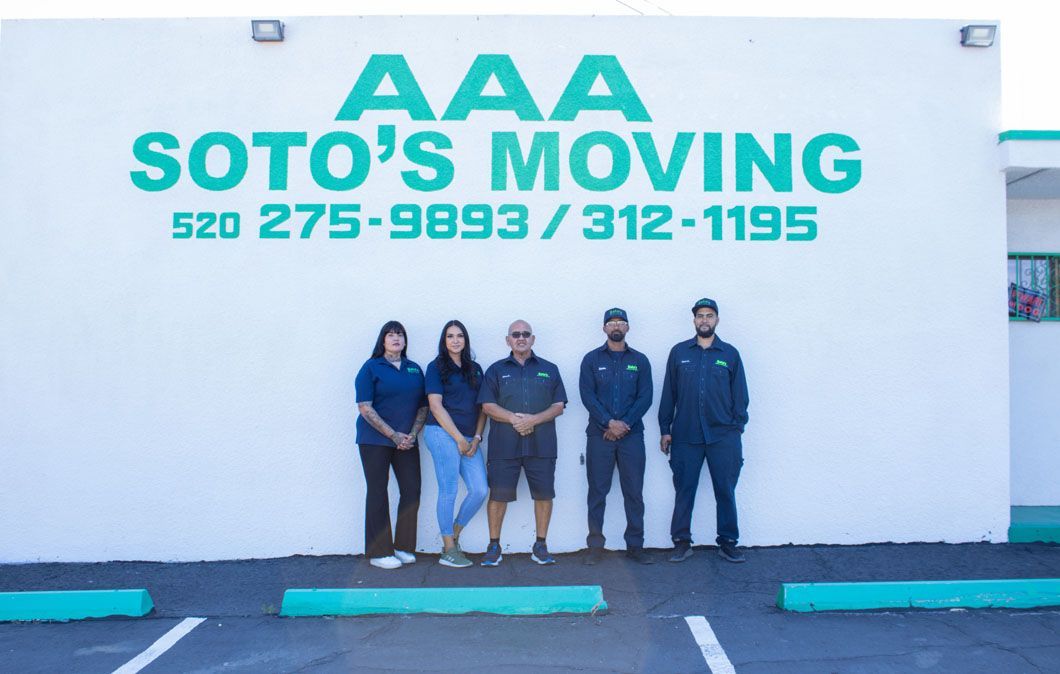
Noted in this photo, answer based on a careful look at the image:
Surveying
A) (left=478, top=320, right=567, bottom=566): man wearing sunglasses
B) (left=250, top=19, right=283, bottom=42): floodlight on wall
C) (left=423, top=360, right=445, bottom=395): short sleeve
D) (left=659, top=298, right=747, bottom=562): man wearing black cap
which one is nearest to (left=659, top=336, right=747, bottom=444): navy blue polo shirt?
(left=659, top=298, right=747, bottom=562): man wearing black cap

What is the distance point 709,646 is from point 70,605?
4279 millimetres

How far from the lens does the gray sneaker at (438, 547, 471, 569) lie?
6.38 m

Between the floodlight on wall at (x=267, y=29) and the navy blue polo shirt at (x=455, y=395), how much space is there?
320cm

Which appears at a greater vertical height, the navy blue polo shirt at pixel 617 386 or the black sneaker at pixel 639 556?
the navy blue polo shirt at pixel 617 386

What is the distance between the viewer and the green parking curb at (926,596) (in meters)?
5.32

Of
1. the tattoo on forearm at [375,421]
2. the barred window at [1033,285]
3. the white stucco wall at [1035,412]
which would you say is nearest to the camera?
the tattoo on forearm at [375,421]

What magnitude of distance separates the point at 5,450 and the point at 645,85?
6393 mm

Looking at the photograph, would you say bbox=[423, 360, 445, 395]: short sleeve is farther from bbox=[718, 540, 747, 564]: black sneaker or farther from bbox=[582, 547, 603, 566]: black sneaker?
bbox=[718, 540, 747, 564]: black sneaker

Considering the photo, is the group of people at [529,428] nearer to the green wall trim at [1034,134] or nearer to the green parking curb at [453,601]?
the green parking curb at [453,601]

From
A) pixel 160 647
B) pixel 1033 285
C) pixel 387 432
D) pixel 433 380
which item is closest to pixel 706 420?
pixel 433 380

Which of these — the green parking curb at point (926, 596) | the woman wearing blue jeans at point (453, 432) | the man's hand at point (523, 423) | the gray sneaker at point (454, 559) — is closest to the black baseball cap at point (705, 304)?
the man's hand at point (523, 423)

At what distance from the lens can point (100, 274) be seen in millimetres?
6844

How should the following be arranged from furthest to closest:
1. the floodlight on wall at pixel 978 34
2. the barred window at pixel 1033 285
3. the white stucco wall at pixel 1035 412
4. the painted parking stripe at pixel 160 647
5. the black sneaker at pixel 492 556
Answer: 1. the barred window at pixel 1033 285
2. the white stucco wall at pixel 1035 412
3. the floodlight on wall at pixel 978 34
4. the black sneaker at pixel 492 556
5. the painted parking stripe at pixel 160 647

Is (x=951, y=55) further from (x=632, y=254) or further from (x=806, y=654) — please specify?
(x=806, y=654)
